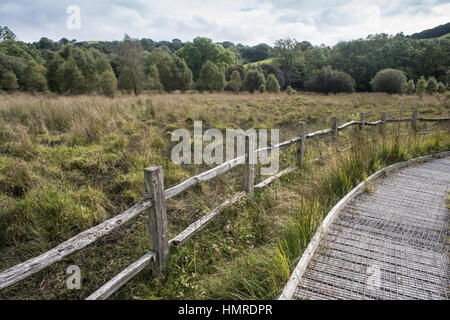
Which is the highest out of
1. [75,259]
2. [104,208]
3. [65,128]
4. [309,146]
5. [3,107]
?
[3,107]

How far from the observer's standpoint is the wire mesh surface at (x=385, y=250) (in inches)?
94.2

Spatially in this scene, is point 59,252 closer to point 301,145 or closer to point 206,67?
point 301,145

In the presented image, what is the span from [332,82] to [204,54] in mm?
29860

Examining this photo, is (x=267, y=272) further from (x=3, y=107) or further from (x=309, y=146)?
(x=3, y=107)

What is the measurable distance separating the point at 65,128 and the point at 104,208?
456 cm

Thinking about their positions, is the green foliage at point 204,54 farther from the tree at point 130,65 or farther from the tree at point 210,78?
the tree at point 130,65

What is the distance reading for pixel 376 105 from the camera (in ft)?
55.0

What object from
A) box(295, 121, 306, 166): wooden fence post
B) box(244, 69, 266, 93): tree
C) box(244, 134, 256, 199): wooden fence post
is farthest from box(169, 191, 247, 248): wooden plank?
box(244, 69, 266, 93): tree

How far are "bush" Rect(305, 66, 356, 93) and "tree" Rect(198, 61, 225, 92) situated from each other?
15774 mm

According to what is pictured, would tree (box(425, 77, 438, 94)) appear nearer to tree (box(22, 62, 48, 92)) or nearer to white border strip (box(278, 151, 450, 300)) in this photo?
white border strip (box(278, 151, 450, 300))

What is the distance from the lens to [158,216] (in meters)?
2.64

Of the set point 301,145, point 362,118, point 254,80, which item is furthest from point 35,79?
point 254,80

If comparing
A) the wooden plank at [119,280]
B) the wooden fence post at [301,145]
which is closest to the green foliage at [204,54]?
the wooden fence post at [301,145]
